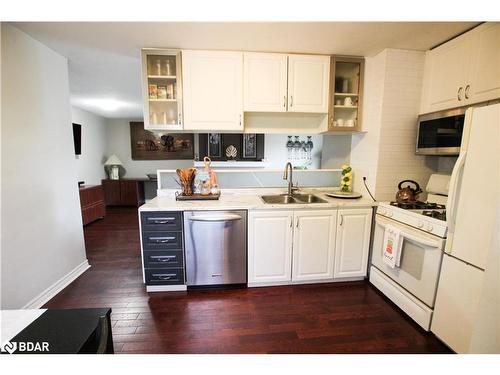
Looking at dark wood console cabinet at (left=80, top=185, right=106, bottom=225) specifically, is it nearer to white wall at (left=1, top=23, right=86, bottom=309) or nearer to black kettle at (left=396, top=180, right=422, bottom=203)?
white wall at (left=1, top=23, right=86, bottom=309)

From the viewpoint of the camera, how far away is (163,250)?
2.07 metres

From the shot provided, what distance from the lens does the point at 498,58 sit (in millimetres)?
1586

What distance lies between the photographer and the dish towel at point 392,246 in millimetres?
1838

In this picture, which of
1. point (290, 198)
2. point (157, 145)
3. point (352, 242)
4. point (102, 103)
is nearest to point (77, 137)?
point (102, 103)

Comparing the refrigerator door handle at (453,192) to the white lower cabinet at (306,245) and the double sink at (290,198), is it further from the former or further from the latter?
the double sink at (290,198)

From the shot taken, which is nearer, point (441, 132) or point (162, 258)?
point (441, 132)

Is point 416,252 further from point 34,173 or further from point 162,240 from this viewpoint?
point 34,173

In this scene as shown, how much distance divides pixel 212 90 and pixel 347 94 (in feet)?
4.80

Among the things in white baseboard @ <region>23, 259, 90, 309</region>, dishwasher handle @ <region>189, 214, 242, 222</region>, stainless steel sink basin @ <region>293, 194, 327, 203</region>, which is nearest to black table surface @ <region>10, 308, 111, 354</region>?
dishwasher handle @ <region>189, 214, 242, 222</region>

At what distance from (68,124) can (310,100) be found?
2636 millimetres

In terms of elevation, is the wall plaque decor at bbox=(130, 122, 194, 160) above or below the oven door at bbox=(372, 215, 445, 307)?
above

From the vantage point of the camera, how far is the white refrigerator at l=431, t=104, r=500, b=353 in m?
1.12
